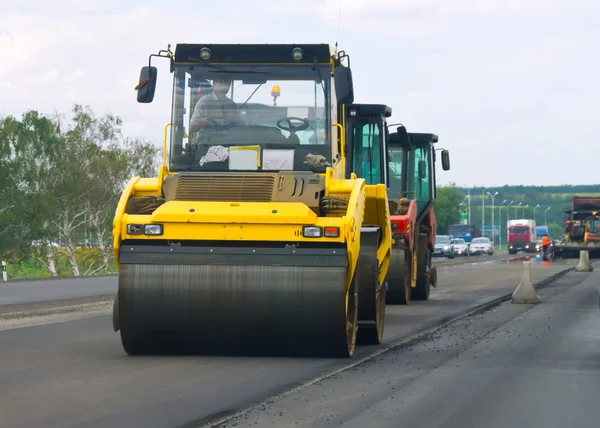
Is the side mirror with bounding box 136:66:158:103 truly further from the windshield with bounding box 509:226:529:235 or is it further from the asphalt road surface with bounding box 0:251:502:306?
the windshield with bounding box 509:226:529:235

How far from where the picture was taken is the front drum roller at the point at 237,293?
11.7 metres

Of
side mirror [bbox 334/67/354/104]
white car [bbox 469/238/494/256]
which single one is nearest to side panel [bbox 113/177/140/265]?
side mirror [bbox 334/67/354/104]

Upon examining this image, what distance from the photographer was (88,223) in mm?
72688

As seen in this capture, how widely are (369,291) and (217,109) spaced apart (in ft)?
8.77

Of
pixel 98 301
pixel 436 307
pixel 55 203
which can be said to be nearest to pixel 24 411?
pixel 436 307

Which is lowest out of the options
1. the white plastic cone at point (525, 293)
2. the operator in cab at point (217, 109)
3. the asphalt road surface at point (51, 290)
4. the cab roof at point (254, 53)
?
the asphalt road surface at point (51, 290)

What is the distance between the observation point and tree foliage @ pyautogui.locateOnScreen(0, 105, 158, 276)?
65812mm

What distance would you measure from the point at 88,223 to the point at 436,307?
52480mm

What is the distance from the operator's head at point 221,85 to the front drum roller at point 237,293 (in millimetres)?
2430

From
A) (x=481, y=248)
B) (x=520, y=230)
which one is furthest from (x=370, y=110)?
(x=520, y=230)

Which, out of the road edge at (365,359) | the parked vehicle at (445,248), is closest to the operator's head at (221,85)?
the road edge at (365,359)

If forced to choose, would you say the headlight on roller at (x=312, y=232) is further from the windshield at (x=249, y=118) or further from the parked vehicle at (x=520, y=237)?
the parked vehicle at (x=520, y=237)

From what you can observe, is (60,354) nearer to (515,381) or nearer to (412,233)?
(515,381)

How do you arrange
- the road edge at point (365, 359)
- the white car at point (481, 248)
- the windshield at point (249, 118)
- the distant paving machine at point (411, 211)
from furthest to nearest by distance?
the white car at point (481, 248) < the distant paving machine at point (411, 211) < the windshield at point (249, 118) < the road edge at point (365, 359)
